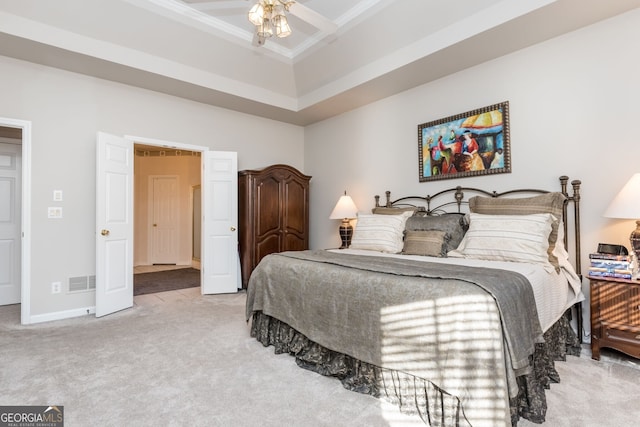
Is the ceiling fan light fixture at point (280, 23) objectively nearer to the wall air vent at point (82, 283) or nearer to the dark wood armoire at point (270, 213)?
the dark wood armoire at point (270, 213)

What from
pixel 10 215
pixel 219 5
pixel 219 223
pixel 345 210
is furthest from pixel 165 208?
pixel 219 5

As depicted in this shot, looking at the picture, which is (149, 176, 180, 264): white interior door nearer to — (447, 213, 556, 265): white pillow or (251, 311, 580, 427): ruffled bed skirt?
(251, 311, 580, 427): ruffled bed skirt

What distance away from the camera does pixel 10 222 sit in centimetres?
420

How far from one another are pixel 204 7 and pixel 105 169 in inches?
80.7

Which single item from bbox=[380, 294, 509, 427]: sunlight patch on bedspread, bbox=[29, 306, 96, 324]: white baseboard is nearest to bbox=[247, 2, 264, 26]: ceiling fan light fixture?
bbox=[380, 294, 509, 427]: sunlight patch on bedspread

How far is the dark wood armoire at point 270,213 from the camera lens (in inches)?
185

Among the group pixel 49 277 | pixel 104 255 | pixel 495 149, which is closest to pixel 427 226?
pixel 495 149

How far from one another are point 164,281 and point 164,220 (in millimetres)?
2546

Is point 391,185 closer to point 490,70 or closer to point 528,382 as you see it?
point 490,70

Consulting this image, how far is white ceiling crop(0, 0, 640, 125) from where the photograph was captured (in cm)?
296

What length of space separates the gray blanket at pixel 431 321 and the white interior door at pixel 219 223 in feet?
8.24

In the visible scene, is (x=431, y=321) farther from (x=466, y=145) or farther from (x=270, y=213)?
(x=270, y=213)

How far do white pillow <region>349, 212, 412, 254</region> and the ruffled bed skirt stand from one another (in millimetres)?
1352

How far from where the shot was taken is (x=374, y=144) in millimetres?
4680
